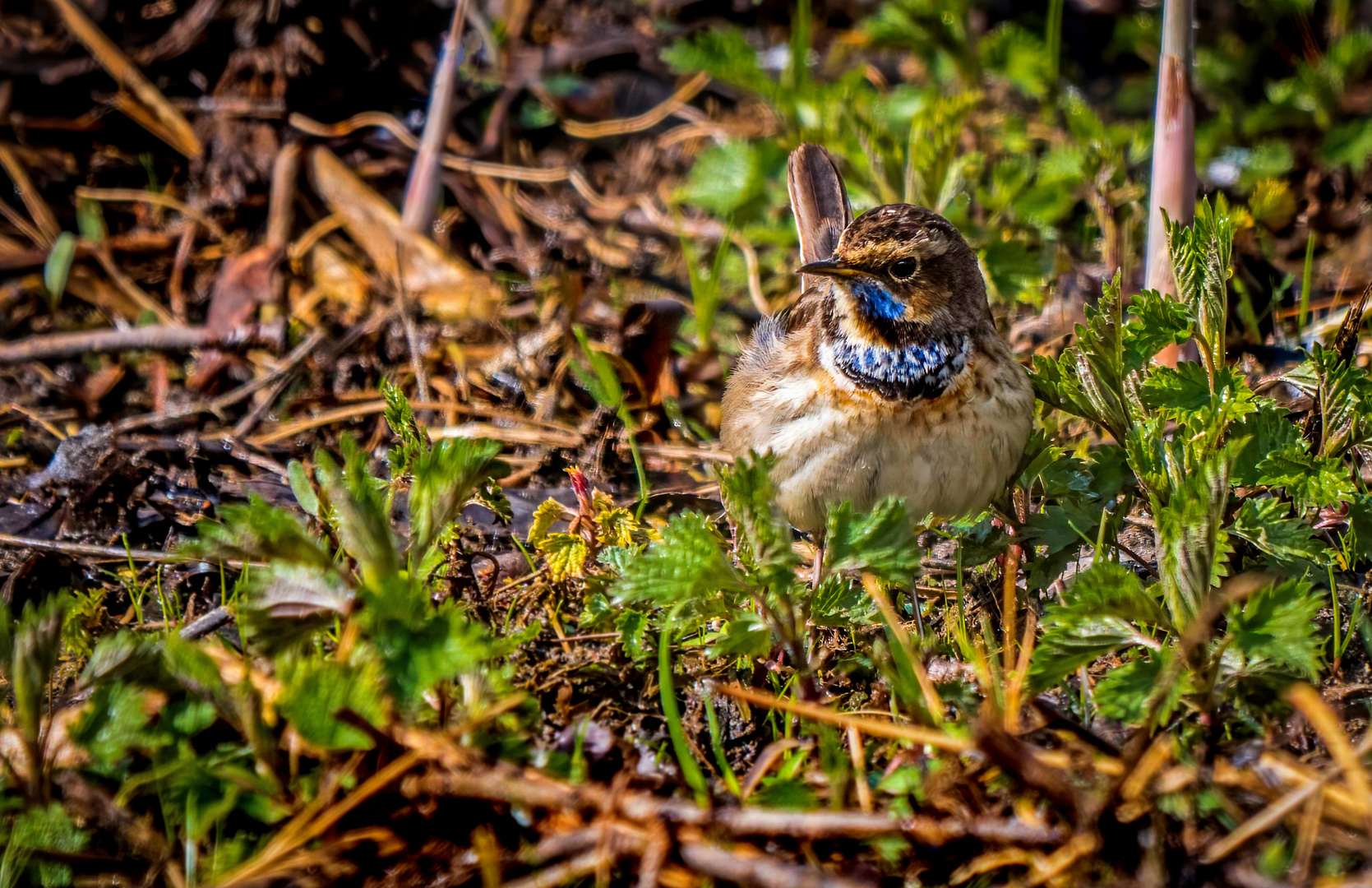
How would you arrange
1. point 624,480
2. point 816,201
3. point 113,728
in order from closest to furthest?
point 113,728, point 624,480, point 816,201

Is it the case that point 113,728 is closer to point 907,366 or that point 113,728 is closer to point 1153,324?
point 907,366

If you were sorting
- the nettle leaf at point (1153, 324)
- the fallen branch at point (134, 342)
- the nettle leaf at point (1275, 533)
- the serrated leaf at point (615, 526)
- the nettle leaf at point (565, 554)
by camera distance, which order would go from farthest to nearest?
the fallen branch at point (134, 342), the serrated leaf at point (615, 526), the nettle leaf at point (565, 554), the nettle leaf at point (1153, 324), the nettle leaf at point (1275, 533)

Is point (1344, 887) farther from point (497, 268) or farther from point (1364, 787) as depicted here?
point (497, 268)

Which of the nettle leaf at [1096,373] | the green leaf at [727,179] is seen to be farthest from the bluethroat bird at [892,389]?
the green leaf at [727,179]

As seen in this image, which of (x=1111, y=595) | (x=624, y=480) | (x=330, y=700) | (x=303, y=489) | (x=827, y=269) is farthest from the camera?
(x=624, y=480)

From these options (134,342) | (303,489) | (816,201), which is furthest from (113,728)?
(816,201)

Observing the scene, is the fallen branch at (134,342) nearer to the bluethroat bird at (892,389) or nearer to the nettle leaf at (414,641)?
the bluethroat bird at (892,389)

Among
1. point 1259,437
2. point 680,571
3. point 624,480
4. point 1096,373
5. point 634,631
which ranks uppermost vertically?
point 1096,373

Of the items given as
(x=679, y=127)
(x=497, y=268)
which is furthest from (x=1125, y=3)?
(x=497, y=268)
